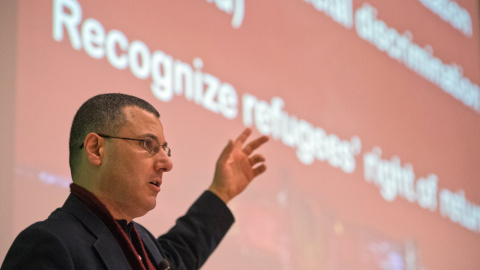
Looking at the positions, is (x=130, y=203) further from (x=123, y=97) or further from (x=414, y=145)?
(x=414, y=145)

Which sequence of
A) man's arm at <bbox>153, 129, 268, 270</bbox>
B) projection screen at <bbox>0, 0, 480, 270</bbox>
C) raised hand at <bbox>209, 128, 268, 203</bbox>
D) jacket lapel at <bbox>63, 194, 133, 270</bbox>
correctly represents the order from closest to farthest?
jacket lapel at <bbox>63, 194, 133, 270</bbox> → man's arm at <bbox>153, 129, 268, 270</bbox> → raised hand at <bbox>209, 128, 268, 203</bbox> → projection screen at <bbox>0, 0, 480, 270</bbox>

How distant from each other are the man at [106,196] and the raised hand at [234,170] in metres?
0.36

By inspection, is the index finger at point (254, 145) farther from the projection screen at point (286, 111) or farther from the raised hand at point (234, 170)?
the projection screen at point (286, 111)

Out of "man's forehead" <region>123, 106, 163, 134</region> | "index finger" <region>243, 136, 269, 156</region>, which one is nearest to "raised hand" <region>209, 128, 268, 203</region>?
"index finger" <region>243, 136, 269, 156</region>

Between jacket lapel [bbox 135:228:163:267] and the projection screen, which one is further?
the projection screen

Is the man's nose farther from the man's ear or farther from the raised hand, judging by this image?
the raised hand

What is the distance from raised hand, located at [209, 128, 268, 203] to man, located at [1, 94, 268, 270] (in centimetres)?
36

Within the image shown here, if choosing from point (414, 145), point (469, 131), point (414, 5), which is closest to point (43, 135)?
point (414, 145)

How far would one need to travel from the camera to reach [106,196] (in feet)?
5.21

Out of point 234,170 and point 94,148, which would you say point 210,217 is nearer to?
point 234,170

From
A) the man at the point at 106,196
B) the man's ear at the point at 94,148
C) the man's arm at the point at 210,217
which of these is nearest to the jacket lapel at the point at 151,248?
the man at the point at 106,196

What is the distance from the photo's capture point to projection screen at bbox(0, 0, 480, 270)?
7.30 feet

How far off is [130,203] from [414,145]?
2632 mm

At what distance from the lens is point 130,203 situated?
159cm
